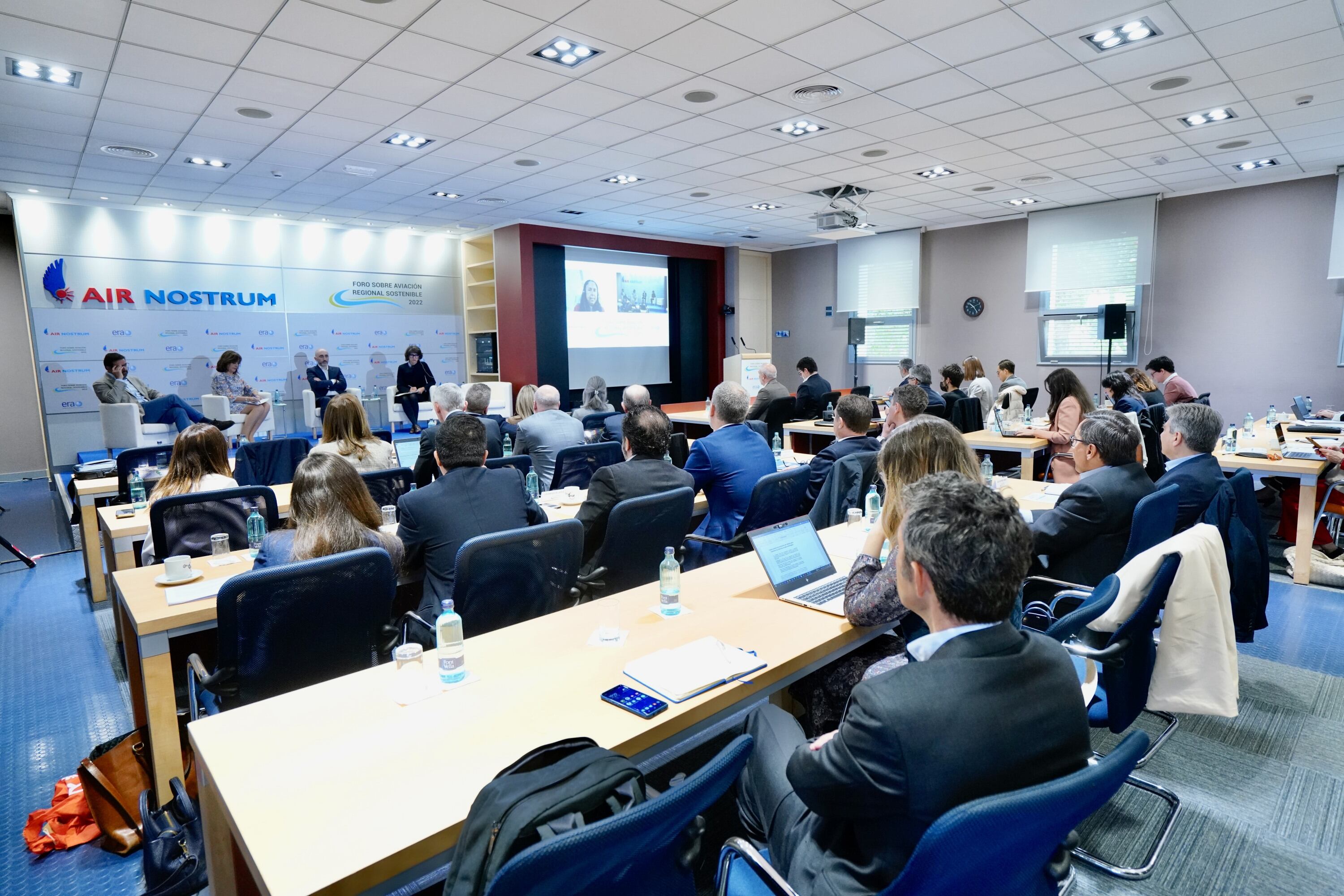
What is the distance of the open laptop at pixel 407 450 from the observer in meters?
5.01

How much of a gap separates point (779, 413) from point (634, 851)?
7527 millimetres

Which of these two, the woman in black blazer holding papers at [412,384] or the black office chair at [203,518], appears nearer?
the black office chair at [203,518]

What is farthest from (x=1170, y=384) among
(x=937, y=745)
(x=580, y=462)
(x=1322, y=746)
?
(x=937, y=745)

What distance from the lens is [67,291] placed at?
881 centimetres

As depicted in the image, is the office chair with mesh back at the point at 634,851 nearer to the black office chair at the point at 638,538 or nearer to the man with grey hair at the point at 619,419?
the black office chair at the point at 638,538

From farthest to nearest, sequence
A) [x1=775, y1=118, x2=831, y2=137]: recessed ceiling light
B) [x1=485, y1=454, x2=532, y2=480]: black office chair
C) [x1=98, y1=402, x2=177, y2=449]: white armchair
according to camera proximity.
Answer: [x1=98, y1=402, x2=177, y2=449]: white armchair < [x1=775, y1=118, x2=831, y2=137]: recessed ceiling light < [x1=485, y1=454, x2=532, y2=480]: black office chair

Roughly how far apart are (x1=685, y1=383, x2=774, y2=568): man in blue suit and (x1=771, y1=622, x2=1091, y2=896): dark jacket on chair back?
249cm

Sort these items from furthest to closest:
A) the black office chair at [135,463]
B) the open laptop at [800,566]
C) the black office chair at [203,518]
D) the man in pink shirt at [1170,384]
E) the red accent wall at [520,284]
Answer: the red accent wall at [520,284], the man in pink shirt at [1170,384], the black office chair at [135,463], the black office chair at [203,518], the open laptop at [800,566]

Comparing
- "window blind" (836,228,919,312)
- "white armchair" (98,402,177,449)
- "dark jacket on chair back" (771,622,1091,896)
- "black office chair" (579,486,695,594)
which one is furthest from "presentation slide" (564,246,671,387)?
"dark jacket on chair back" (771,622,1091,896)

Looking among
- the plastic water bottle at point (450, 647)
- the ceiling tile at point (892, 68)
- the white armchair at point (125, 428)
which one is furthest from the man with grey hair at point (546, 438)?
the white armchair at point (125, 428)

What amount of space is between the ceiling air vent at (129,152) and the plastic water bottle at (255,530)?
525 centimetres

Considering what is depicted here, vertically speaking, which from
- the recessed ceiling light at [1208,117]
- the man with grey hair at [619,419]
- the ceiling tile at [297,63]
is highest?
the ceiling tile at [297,63]

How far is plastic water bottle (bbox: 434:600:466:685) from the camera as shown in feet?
5.77

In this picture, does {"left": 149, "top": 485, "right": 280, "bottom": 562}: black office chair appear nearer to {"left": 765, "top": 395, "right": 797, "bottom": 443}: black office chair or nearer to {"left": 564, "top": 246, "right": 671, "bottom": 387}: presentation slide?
{"left": 765, "top": 395, "right": 797, "bottom": 443}: black office chair
